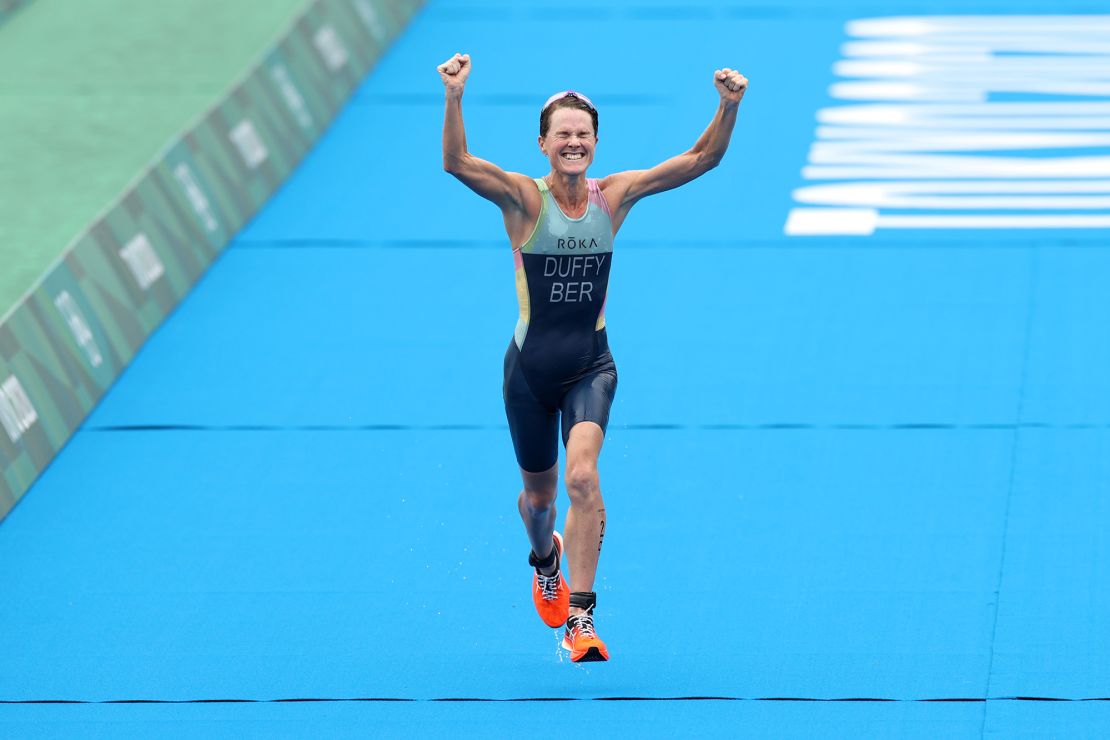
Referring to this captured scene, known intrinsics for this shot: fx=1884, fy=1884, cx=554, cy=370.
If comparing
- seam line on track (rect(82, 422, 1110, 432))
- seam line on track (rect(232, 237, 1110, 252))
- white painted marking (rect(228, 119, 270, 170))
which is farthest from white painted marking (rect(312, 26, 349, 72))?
seam line on track (rect(82, 422, 1110, 432))

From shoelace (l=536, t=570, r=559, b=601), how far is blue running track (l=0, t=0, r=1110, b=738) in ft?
0.66

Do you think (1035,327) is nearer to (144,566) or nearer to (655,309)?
(655,309)

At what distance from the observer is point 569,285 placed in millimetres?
6973

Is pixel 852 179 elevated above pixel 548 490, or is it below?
below

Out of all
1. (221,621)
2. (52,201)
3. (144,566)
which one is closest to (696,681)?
(221,621)

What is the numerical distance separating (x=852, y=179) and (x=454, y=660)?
20.2 feet

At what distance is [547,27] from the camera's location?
15.5 metres

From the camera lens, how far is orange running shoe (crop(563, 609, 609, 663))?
21.9 ft

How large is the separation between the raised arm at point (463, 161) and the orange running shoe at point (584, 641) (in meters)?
1.52

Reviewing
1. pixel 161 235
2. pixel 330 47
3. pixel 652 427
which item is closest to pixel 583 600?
pixel 652 427

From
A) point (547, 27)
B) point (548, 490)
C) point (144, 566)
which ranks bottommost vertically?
point (547, 27)

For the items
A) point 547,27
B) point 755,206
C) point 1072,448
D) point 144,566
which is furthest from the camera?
point 547,27

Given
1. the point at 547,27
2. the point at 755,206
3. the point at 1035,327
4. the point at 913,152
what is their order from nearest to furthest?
the point at 1035,327
the point at 755,206
the point at 913,152
the point at 547,27

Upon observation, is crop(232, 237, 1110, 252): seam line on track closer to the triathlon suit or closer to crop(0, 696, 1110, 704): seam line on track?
the triathlon suit
